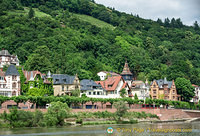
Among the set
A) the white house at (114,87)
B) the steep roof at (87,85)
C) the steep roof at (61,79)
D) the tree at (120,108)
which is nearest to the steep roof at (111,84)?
the white house at (114,87)

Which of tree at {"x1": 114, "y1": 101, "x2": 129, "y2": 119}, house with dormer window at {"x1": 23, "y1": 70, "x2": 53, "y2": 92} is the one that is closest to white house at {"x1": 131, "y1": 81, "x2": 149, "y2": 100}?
tree at {"x1": 114, "y1": 101, "x2": 129, "y2": 119}

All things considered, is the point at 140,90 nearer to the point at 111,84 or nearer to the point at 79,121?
the point at 111,84

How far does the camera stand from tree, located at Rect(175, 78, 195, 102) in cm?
13162

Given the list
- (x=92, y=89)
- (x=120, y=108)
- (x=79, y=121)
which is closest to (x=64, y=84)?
(x=92, y=89)

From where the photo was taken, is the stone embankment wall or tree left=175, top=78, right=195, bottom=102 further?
tree left=175, top=78, right=195, bottom=102

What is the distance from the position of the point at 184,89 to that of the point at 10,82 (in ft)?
219

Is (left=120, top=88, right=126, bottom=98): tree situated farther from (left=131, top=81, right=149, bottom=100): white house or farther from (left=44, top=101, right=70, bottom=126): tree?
(left=44, top=101, right=70, bottom=126): tree

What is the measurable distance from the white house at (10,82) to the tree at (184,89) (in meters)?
63.1

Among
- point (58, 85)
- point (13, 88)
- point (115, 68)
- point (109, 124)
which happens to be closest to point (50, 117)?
point (109, 124)

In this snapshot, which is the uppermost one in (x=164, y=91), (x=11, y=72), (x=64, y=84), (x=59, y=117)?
(x=11, y=72)

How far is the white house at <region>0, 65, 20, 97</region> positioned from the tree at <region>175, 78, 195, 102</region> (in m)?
63.1

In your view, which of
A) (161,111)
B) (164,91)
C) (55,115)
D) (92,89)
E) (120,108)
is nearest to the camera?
(55,115)

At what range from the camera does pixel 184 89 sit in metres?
133

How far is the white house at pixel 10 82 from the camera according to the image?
95312 millimetres
